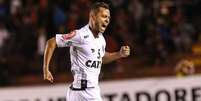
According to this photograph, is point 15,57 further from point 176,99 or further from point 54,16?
point 176,99

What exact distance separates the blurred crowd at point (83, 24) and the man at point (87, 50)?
20.6 ft

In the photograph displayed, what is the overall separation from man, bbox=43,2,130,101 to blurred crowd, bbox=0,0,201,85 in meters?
6.29

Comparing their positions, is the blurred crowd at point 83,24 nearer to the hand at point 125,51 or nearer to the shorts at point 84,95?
the shorts at point 84,95

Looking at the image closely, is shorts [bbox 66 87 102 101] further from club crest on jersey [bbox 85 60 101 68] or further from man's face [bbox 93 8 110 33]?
man's face [bbox 93 8 110 33]

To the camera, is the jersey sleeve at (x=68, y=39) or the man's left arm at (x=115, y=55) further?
the man's left arm at (x=115, y=55)

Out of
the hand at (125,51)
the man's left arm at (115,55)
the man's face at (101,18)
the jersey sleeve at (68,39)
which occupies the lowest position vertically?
the man's left arm at (115,55)

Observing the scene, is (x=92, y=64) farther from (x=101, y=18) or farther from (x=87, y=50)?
(x=101, y=18)

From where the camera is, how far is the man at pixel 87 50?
7.44 m

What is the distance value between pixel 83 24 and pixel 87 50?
7.02 m

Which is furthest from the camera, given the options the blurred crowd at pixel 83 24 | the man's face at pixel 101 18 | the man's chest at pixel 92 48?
the blurred crowd at pixel 83 24

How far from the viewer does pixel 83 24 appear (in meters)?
14.5

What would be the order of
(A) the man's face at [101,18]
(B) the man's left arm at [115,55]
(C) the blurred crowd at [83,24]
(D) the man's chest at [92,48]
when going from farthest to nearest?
(C) the blurred crowd at [83,24] → (B) the man's left arm at [115,55] → (D) the man's chest at [92,48] → (A) the man's face at [101,18]

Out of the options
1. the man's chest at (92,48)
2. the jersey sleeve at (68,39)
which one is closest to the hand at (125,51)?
the man's chest at (92,48)

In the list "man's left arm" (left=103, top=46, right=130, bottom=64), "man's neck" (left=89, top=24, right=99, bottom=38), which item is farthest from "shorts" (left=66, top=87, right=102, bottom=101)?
"man's neck" (left=89, top=24, right=99, bottom=38)
